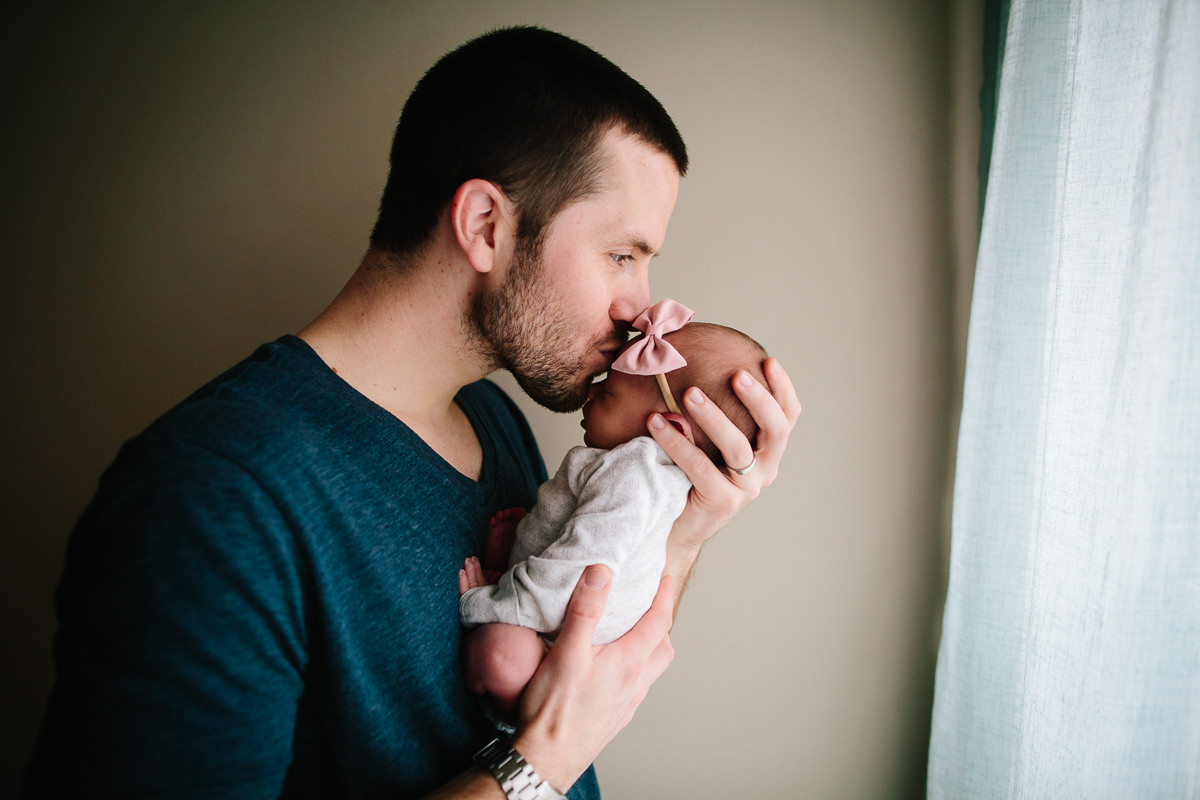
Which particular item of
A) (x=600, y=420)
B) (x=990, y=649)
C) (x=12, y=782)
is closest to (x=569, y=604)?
(x=600, y=420)

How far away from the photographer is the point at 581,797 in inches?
44.3

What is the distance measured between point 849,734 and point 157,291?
250cm

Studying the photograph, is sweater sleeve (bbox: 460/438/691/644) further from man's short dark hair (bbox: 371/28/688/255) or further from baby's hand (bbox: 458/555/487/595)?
man's short dark hair (bbox: 371/28/688/255)

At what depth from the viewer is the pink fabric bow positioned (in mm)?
1060

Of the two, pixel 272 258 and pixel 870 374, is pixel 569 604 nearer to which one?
pixel 870 374

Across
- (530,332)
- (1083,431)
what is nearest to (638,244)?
(530,332)

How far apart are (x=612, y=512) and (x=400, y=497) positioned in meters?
0.39

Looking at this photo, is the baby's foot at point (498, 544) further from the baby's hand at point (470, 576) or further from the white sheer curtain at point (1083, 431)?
the white sheer curtain at point (1083, 431)

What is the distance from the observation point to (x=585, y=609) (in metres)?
0.90

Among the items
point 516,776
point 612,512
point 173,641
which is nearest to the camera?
point 173,641

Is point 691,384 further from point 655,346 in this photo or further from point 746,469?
point 746,469

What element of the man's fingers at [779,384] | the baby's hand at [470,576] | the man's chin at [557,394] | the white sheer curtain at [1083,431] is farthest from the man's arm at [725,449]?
the white sheer curtain at [1083,431]

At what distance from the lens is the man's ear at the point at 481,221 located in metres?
1.03

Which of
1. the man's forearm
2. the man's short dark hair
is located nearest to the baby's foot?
the man's forearm
